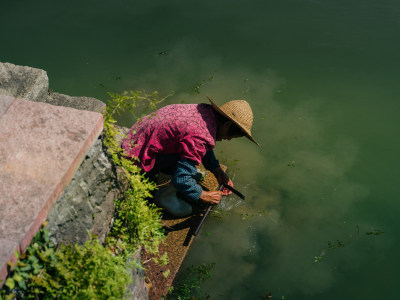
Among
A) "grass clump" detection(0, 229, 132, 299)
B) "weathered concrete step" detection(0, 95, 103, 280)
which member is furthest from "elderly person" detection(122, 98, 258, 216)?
"grass clump" detection(0, 229, 132, 299)

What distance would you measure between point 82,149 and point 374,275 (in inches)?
129

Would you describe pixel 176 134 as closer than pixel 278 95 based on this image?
Yes

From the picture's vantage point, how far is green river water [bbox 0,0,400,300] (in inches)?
165

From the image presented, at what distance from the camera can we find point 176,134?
11.5ft

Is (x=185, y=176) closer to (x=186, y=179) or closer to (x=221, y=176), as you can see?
(x=186, y=179)

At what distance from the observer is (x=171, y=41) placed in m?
6.60

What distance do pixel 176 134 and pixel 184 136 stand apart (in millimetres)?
86

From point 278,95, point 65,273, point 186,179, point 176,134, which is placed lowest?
point 278,95

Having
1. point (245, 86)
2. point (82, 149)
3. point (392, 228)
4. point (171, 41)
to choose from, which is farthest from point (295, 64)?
point (82, 149)

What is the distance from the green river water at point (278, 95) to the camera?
4184 mm

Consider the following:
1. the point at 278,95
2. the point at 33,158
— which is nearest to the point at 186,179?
the point at 33,158

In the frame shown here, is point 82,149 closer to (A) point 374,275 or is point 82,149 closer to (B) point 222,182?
(B) point 222,182

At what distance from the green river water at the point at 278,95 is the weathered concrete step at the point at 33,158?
222 centimetres

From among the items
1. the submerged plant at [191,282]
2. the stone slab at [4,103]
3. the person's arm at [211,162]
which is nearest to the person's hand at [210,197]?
the person's arm at [211,162]
